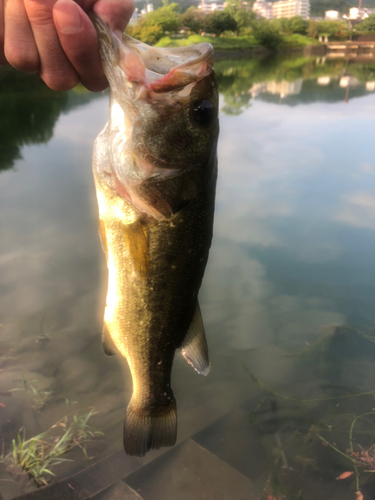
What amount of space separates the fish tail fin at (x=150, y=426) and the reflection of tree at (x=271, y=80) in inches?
730

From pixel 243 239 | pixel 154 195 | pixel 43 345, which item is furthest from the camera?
pixel 243 239

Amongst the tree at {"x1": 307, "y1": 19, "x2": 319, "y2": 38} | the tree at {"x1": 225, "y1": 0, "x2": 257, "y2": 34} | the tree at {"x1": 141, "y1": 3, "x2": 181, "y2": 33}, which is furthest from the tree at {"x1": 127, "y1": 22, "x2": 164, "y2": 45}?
the tree at {"x1": 307, "y1": 19, "x2": 319, "y2": 38}

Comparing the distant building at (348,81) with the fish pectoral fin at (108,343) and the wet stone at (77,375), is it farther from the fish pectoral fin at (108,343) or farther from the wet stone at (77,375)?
the fish pectoral fin at (108,343)

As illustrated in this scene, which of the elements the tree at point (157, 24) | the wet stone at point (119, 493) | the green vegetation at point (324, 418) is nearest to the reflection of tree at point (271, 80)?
the tree at point (157, 24)

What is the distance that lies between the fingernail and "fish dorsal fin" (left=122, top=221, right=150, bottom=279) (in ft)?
1.98

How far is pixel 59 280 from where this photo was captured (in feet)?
26.7

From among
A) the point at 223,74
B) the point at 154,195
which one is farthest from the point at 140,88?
the point at 223,74

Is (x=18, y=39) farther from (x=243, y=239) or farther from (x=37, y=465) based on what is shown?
(x=243, y=239)

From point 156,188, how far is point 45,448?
387 centimetres

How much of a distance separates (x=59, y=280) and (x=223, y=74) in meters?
28.0

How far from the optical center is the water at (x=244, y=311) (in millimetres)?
4309

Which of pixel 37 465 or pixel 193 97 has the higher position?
pixel 193 97

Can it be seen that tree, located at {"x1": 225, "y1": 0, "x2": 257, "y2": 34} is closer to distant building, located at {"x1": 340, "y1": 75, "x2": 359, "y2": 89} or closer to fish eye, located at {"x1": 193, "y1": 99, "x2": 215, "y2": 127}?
distant building, located at {"x1": 340, "y1": 75, "x2": 359, "y2": 89}

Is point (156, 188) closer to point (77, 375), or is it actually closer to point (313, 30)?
point (77, 375)
